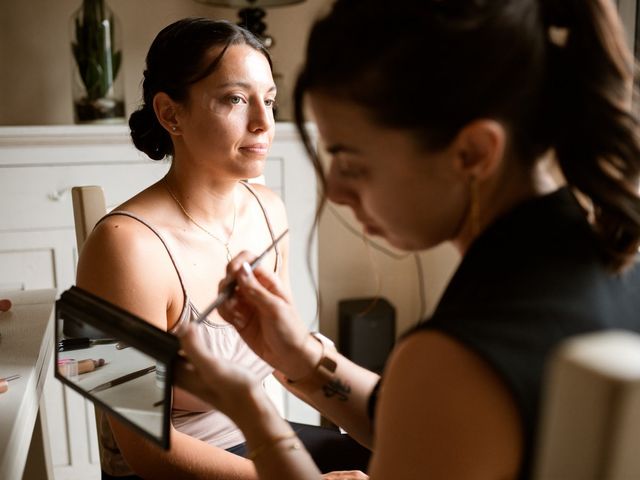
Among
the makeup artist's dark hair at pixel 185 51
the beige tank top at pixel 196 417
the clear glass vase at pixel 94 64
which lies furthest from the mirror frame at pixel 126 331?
the clear glass vase at pixel 94 64

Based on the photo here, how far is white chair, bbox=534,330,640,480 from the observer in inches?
12.1

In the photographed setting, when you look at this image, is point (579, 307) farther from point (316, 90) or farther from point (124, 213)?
point (124, 213)

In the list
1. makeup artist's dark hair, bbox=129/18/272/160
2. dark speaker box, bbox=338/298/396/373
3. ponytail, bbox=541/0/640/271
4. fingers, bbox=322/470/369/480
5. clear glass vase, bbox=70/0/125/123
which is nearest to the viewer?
ponytail, bbox=541/0/640/271

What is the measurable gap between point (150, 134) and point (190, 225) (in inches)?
8.9

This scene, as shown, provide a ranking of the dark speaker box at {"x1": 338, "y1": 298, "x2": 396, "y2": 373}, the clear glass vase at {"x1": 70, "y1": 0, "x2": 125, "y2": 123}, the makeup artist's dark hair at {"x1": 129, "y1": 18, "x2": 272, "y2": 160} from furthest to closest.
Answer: the dark speaker box at {"x1": 338, "y1": 298, "x2": 396, "y2": 373}
the clear glass vase at {"x1": 70, "y1": 0, "x2": 125, "y2": 123}
the makeup artist's dark hair at {"x1": 129, "y1": 18, "x2": 272, "y2": 160}

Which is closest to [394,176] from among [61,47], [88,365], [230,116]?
[88,365]

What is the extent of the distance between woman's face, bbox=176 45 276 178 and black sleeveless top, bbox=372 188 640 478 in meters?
0.64

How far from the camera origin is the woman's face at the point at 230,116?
1.20m

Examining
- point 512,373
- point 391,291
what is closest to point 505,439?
point 512,373

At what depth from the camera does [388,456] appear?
61 centimetres

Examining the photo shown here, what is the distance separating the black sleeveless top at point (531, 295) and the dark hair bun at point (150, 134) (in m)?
0.81

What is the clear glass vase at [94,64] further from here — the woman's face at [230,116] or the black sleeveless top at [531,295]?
the black sleeveless top at [531,295]

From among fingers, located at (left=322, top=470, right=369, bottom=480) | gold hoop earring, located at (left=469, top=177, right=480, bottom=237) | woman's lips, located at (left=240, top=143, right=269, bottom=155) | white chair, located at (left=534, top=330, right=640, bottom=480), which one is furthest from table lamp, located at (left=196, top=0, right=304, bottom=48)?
white chair, located at (left=534, top=330, right=640, bottom=480)

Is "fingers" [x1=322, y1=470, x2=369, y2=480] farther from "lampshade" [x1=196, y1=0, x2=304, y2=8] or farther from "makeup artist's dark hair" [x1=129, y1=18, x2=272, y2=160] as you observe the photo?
"lampshade" [x1=196, y1=0, x2=304, y2=8]
